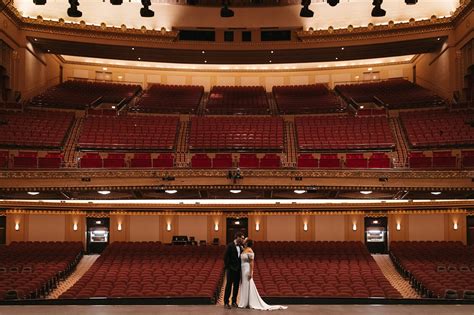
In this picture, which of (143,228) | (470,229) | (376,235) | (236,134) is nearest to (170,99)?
(236,134)

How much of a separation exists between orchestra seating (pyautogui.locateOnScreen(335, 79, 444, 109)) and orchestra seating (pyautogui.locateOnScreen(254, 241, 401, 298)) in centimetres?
603

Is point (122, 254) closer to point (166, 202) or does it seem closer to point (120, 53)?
point (166, 202)

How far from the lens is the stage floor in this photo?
7594mm

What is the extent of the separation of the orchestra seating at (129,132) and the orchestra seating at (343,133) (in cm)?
428

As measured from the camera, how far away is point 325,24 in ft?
74.9

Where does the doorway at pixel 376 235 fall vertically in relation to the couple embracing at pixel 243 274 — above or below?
below

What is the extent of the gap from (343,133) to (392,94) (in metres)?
5.42

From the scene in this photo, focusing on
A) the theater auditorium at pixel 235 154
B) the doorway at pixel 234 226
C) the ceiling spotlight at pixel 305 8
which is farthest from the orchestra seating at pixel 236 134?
the ceiling spotlight at pixel 305 8

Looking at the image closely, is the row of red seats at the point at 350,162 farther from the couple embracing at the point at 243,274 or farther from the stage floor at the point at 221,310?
the couple embracing at the point at 243,274

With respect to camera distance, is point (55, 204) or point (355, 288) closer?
point (355, 288)

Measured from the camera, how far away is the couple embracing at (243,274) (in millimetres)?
7914

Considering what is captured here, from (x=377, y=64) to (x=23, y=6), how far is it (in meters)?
15.0

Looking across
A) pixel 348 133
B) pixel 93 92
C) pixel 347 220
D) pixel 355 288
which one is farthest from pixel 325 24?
pixel 355 288

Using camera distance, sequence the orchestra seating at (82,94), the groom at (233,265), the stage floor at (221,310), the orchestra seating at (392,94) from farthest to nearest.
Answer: the orchestra seating at (392,94) < the orchestra seating at (82,94) < the groom at (233,265) < the stage floor at (221,310)
